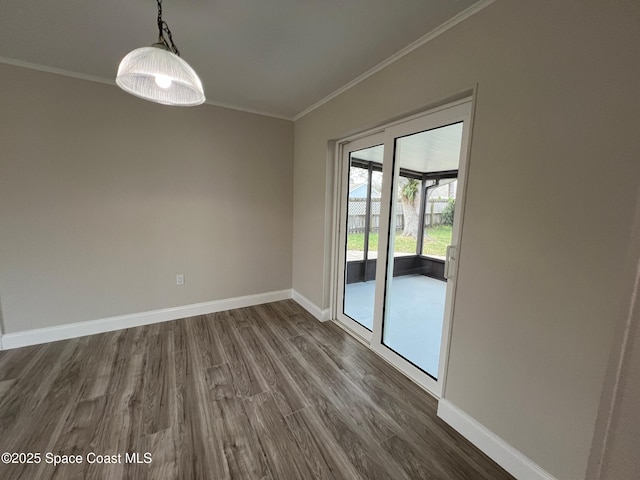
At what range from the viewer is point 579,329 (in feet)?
3.77

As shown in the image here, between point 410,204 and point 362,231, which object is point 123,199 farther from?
point 410,204

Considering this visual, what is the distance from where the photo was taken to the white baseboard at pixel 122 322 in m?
2.42

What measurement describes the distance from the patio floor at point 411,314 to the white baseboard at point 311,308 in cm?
28

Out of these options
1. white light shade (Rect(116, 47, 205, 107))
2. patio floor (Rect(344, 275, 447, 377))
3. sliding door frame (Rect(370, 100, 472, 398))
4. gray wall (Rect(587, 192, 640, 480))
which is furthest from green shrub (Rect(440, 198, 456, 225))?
white light shade (Rect(116, 47, 205, 107))

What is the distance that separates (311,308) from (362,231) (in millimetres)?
1231

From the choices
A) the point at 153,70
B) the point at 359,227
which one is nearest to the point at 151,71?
the point at 153,70

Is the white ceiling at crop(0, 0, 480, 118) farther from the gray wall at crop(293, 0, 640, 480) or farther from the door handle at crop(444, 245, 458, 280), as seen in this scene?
the door handle at crop(444, 245, 458, 280)

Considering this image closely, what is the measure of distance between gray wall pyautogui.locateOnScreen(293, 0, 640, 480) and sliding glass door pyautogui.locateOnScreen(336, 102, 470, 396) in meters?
0.19

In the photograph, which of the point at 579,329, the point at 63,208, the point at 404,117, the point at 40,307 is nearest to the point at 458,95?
the point at 404,117

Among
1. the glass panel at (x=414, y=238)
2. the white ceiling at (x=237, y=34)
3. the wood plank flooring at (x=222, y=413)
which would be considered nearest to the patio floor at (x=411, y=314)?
the glass panel at (x=414, y=238)

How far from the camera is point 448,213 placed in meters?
1.89

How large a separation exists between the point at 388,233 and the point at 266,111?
7.34ft

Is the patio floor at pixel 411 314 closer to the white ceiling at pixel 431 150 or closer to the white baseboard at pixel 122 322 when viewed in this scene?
the white ceiling at pixel 431 150

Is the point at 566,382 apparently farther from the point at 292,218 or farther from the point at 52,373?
the point at 52,373
